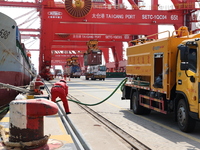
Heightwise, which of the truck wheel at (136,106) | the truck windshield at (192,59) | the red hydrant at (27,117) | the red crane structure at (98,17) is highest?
the red crane structure at (98,17)

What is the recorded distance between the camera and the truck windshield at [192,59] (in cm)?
683

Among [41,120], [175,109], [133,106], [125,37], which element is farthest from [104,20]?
[41,120]

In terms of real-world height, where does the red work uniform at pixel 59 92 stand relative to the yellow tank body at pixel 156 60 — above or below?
below

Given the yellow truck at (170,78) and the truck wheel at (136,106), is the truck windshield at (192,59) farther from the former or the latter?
the truck wheel at (136,106)

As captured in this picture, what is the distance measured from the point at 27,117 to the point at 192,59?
441 cm

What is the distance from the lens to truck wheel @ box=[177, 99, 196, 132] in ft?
23.1

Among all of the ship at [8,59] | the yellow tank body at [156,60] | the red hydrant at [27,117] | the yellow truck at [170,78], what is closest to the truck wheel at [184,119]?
the yellow truck at [170,78]

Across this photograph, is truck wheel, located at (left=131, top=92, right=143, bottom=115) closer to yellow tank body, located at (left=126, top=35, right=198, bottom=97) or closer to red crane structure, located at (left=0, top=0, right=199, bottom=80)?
yellow tank body, located at (left=126, top=35, right=198, bottom=97)

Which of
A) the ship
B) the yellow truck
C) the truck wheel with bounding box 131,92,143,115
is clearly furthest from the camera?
the ship

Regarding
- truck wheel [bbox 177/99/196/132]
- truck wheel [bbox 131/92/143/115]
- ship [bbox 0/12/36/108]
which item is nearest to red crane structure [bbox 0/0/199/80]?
ship [bbox 0/12/36/108]

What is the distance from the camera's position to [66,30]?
38.8 m

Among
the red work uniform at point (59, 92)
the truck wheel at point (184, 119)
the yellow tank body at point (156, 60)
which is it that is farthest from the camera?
the red work uniform at point (59, 92)

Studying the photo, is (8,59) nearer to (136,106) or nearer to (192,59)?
(136,106)

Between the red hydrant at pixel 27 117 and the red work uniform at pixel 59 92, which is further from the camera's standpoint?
the red work uniform at pixel 59 92
